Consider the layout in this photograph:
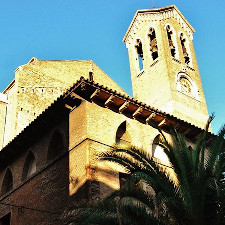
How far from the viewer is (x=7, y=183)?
45.9ft

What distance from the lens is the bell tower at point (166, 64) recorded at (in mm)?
19172

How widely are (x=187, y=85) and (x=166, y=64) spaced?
5.82ft

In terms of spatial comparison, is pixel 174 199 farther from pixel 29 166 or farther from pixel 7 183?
pixel 7 183

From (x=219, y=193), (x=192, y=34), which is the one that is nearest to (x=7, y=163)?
(x=219, y=193)

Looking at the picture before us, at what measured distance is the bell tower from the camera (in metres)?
19.2

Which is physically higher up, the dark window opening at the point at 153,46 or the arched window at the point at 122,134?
the dark window opening at the point at 153,46

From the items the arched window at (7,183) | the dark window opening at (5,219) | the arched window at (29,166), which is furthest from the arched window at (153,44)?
the dark window opening at (5,219)

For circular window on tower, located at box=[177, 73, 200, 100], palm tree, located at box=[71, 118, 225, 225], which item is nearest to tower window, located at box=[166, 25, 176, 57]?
circular window on tower, located at box=[177, 73, 200, 100]

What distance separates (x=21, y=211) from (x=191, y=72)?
42.7ft

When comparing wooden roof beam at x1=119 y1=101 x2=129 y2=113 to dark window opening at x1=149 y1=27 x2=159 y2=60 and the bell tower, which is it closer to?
the bell tower

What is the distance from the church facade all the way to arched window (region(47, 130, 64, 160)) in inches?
0.7

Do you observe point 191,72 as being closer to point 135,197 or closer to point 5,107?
point 5,107

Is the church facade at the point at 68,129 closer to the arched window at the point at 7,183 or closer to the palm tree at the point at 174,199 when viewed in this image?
the arched window at the point at 7,183

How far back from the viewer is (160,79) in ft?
65.2
